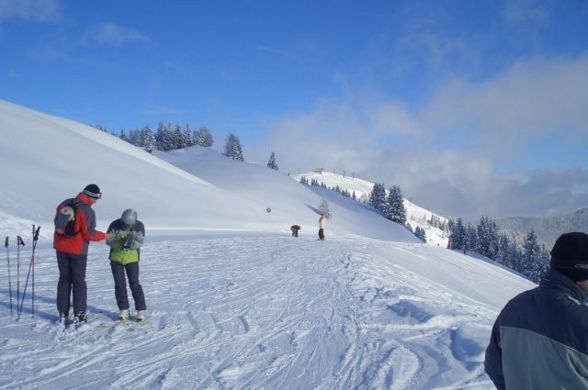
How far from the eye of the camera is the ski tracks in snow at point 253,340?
535cm

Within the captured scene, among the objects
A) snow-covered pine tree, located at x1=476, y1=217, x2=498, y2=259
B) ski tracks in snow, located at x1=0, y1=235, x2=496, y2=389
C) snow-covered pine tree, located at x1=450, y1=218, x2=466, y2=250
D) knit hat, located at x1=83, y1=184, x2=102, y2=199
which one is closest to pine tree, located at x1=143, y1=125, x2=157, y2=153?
snow-covered pine tree, located at x1=450, y1=218, x2=466, y2=250

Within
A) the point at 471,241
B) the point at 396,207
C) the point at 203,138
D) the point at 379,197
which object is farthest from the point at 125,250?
the point at 203,138

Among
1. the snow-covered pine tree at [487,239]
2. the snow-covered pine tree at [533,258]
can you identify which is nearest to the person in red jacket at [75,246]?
the snow-covered pine tree at [533,258]

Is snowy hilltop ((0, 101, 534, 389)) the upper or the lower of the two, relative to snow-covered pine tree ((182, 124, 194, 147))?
lower

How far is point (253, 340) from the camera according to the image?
22.4 feet

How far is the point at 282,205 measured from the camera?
64.1m

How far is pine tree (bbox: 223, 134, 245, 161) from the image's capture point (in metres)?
109

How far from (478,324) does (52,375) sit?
7.23 m

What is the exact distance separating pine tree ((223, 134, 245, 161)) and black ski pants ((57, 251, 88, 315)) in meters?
103

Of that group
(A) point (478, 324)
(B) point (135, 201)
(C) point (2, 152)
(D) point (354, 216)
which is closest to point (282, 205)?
(D) point (354, 216)

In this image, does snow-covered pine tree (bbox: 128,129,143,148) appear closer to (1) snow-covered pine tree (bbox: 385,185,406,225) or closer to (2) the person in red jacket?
(1) snow-covered pine tree (bbox: 385,185,406,225)

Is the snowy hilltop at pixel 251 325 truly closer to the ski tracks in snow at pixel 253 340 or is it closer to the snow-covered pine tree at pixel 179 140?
the ski tracks in snow at pixel 253 340

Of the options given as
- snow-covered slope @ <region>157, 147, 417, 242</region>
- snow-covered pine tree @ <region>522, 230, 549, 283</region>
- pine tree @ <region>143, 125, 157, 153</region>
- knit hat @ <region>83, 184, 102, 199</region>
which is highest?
pine tree @ <region>143, 125, 157, 153</region>

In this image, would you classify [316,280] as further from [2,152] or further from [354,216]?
[354,216]
